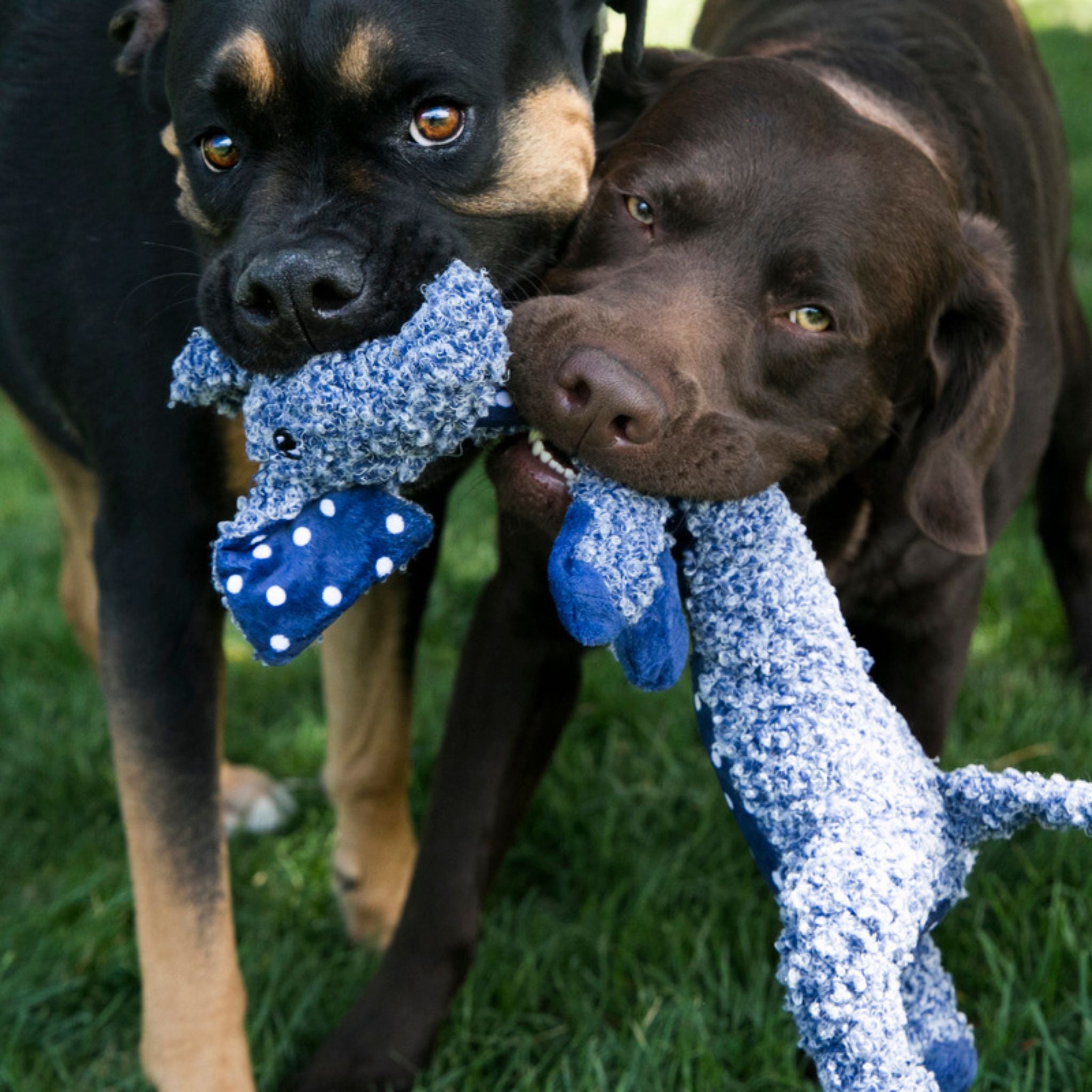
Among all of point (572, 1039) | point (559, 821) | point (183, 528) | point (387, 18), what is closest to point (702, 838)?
point (559, 821)

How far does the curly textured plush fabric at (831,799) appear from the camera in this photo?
1.92 metres

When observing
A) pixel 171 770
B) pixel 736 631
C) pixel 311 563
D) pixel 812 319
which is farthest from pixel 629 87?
pixel 171 770

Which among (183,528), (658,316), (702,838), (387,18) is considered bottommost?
(702,838)

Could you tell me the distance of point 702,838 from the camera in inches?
131

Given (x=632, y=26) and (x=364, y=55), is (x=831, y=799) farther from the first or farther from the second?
(x=632, y=26)

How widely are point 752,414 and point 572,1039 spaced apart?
4.04ft

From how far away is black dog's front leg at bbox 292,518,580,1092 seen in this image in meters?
2.79

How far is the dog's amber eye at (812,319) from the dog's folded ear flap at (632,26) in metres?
0.65

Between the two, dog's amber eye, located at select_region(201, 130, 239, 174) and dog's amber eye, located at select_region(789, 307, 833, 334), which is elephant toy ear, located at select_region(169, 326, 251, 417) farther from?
dog's amber eye, located at select_region(789, 307, 833, 334)

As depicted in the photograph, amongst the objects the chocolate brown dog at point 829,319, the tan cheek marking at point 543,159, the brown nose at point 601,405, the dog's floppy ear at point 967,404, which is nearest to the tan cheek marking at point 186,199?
the tan cheek marking at point 543,159

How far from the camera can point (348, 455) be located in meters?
2.10

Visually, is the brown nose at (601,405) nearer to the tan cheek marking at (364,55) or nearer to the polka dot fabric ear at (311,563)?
the polka dot fabric ear at (311,563)

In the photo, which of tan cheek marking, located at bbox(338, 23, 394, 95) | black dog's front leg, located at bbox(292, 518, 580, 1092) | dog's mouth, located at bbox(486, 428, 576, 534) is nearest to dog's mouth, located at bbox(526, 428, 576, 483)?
dog's mouth, located at bbox(486, 428, 576, 534)

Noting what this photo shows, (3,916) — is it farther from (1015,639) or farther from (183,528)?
(1015,639)
